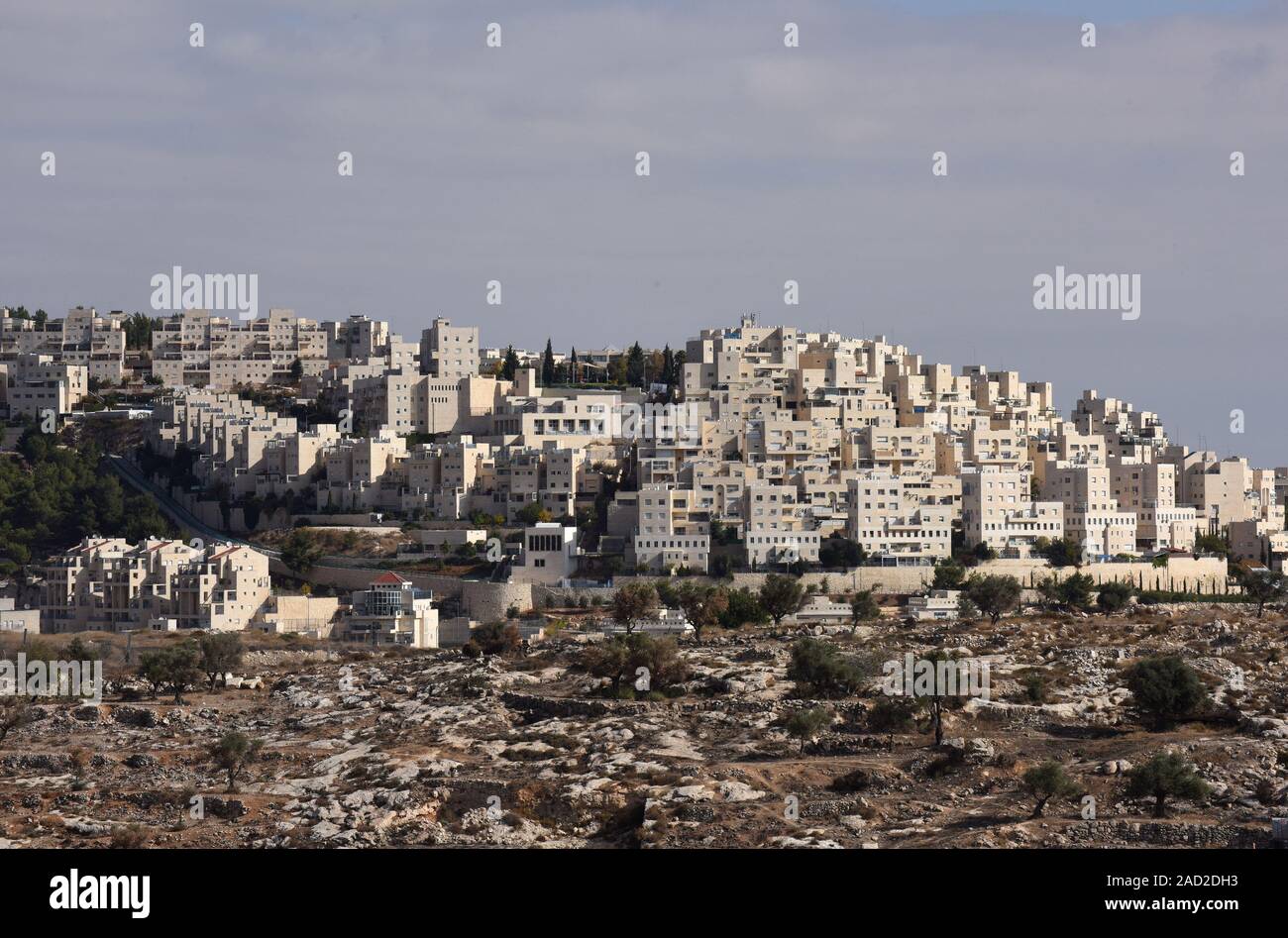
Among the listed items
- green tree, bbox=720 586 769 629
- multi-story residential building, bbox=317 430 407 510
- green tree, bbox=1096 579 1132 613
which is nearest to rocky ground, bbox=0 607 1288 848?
green tree, bbox=720 586 769 629

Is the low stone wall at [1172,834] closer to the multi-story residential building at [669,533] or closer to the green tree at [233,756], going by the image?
the green tree at [233,756]

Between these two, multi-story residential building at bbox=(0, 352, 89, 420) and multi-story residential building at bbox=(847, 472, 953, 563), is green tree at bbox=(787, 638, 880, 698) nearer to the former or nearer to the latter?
multi-story residential building at bbox=(847, 472, 953, 563)

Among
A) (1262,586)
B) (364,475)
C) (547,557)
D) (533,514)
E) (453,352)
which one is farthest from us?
(453,352)

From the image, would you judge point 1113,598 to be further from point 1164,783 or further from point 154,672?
point 1164,783

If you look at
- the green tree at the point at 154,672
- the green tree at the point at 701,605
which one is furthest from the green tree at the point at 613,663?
the green tree at the point at 154,672

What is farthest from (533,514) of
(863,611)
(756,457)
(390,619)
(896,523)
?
(863,611)
